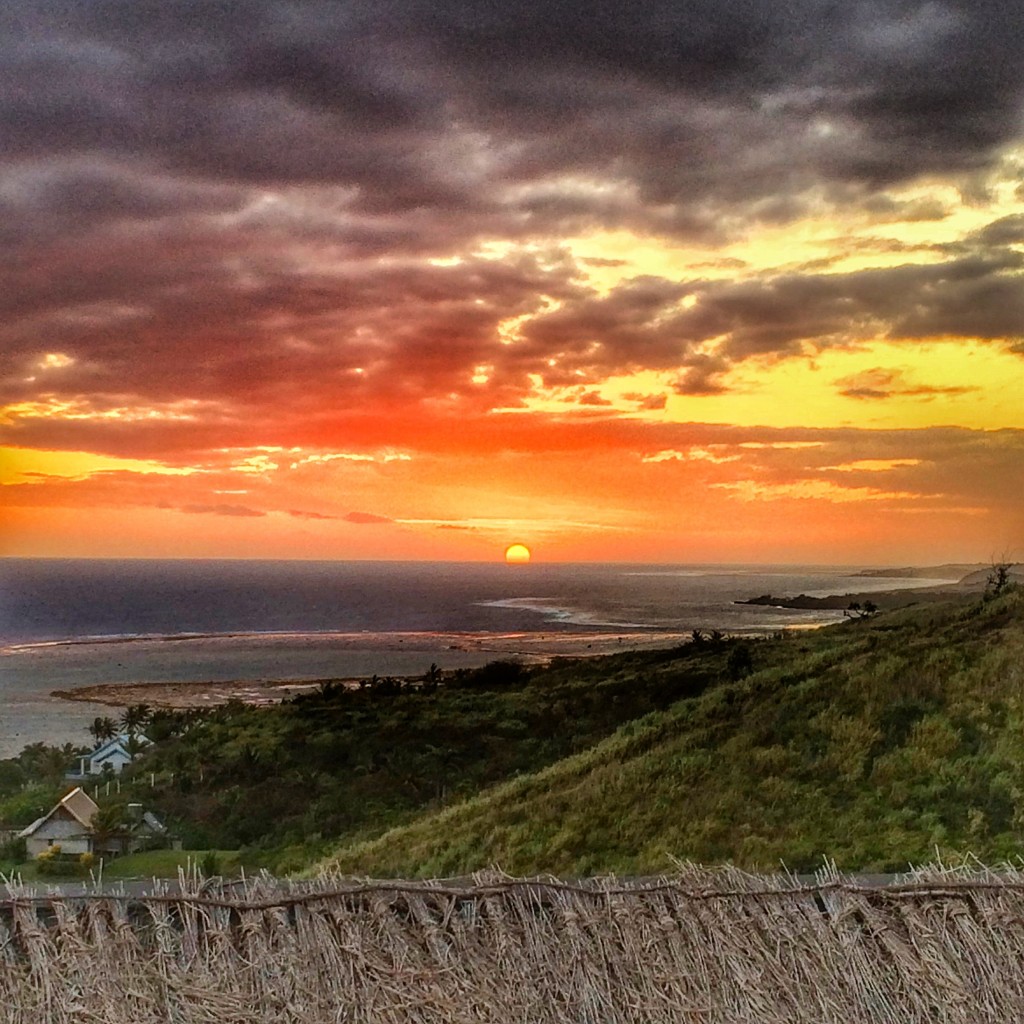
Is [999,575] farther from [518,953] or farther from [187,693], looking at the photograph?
[187,693]

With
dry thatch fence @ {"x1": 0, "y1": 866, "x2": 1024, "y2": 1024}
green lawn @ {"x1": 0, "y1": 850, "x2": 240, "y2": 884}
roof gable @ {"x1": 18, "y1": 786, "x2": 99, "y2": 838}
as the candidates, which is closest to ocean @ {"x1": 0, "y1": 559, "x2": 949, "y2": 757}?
roof gable @ {"x1": 18, "y1": 786, "x2": 99, "y2": 838}

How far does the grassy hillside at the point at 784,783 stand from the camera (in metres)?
2.83

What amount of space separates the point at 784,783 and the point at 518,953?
3.47 feet

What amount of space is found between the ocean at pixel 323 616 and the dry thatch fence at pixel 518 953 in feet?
2.15

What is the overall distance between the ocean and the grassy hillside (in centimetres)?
21

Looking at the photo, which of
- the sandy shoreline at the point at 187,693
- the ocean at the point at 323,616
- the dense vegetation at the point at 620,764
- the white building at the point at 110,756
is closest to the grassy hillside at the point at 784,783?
the dense vegetation at the point at 620,764

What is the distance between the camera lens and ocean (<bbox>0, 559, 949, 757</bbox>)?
2.76 meters

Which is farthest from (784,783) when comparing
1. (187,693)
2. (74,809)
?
(74,809)

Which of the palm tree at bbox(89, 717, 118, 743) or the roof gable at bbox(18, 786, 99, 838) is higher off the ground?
the palm tree at bbox(89, 717, 118, 743)

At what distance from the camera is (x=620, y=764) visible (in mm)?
2914

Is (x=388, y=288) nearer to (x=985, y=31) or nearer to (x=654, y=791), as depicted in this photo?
(x=654, y=791)

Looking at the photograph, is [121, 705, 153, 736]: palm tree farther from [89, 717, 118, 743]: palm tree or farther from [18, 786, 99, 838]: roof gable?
[18, 786, 99, 838]: roof gable

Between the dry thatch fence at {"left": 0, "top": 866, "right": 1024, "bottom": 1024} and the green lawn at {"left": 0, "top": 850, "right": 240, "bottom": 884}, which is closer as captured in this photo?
the dry thatch fence at {"left": 0, "top": 866, "right": 1024, "bottom": 1024}

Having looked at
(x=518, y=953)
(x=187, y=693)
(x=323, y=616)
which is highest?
(x=323, y=616)
